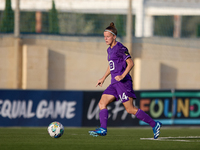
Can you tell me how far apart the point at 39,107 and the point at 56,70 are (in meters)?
5.47

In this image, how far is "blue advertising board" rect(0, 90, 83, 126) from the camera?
42.7ft

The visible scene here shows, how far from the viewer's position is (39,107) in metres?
13.2

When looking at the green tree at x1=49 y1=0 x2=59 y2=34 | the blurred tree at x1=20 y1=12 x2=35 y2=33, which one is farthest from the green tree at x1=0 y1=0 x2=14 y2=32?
the green tree at x1=49 y1=0 x2=59 y2=34

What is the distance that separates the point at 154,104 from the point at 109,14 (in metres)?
7.01

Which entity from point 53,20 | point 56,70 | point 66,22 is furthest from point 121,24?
point 56,70

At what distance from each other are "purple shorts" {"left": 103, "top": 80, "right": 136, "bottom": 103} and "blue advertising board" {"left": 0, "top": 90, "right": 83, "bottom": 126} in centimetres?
628

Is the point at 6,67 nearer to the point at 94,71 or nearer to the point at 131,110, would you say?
the point at 94,71

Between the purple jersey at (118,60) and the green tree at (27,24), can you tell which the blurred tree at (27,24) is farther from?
the purple jersey at (118,60)

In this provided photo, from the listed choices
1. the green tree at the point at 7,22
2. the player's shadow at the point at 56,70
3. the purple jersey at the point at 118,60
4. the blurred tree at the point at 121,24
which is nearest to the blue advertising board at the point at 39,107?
the player's shadow at the point at 56,70

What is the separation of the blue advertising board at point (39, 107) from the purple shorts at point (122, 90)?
20.6 feet

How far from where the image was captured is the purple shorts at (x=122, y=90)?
7098 millimetres

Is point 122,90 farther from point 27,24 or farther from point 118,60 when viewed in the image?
point 27,24

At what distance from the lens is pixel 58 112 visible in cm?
1328

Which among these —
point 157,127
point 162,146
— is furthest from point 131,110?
point 162,146
